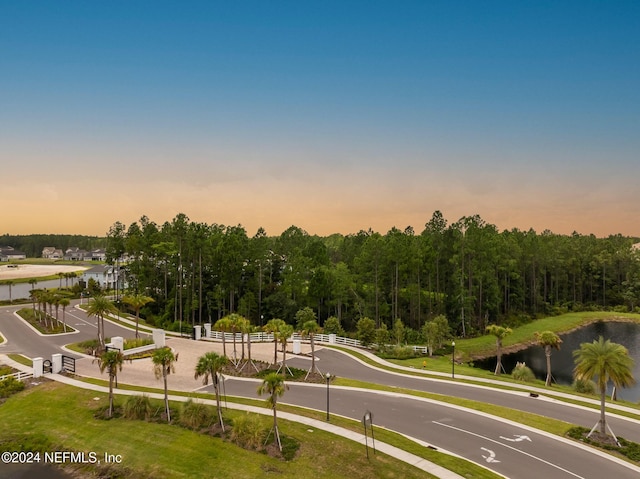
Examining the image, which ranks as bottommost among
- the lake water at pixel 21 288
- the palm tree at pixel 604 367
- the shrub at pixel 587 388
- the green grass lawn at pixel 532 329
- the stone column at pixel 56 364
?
the green grass lawn at pixel 532 329

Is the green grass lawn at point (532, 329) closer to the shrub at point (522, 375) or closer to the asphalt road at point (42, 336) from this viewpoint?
the shrub at point (522, 375)

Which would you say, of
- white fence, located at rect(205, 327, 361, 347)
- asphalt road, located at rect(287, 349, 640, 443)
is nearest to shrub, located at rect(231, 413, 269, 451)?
asphalt road, located at rect(287, 349, 640, 443)

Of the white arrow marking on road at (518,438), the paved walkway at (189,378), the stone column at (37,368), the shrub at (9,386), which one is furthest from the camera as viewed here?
the stone column at (37,368)

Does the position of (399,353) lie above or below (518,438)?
below

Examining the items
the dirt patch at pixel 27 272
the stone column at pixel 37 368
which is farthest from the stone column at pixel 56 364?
the dirt patch at pixel 27 272

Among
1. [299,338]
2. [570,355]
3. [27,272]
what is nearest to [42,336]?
[299,338]

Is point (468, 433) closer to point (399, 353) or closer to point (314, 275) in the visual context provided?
point (399, 353)
